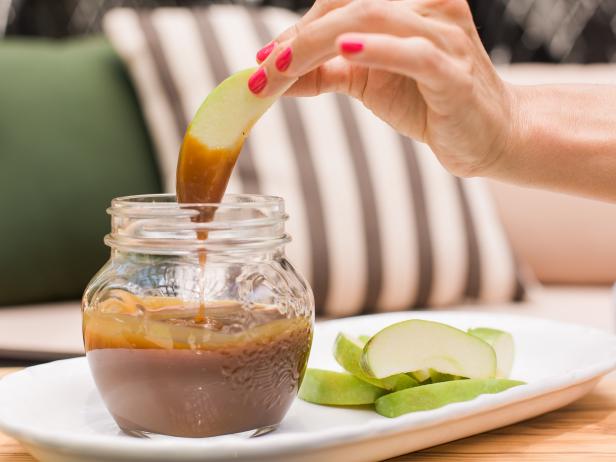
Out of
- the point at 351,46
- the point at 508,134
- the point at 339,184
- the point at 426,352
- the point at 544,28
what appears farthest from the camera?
the point at 544,28

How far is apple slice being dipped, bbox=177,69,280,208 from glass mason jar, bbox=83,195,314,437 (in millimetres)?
30

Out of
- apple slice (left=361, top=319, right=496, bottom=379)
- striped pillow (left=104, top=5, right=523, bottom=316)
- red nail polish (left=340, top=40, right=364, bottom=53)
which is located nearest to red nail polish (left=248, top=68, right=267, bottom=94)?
red nail polish (left=340, top=40, right=364, bottom=53)

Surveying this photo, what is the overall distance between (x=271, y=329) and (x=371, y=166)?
1.24 meters

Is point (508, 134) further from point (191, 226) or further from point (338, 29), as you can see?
point (191, 226)

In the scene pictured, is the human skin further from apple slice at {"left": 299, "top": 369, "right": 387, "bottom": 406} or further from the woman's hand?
apple slice at {"left": 299, "top": 369, "right": 387, "bottom": 406}

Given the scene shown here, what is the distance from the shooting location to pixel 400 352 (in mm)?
819

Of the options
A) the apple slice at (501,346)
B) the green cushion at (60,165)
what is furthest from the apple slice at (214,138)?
the green cushion at (60,165)

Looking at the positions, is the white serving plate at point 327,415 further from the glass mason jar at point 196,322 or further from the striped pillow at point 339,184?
the striped pillow at point 339,184

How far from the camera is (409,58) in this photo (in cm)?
72

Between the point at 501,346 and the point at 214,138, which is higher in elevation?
the point at 214,138

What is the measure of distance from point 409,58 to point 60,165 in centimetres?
136

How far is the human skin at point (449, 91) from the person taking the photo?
29.8 inches

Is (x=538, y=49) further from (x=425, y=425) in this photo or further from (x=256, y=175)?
(x=425, y=425)

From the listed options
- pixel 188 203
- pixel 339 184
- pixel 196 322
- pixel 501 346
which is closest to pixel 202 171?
pixel 188 203
